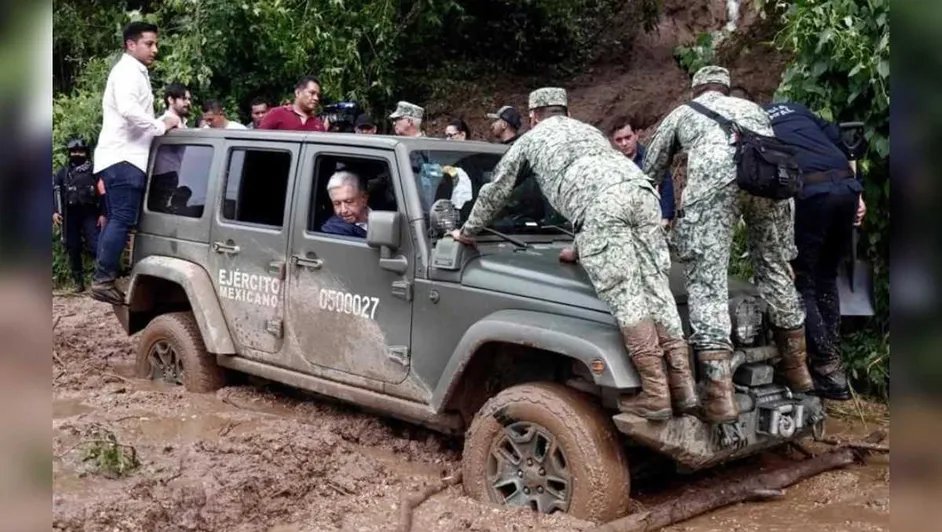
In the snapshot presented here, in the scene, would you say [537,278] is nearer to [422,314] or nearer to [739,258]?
[422,314]

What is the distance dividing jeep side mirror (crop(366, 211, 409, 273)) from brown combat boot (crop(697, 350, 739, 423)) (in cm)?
150

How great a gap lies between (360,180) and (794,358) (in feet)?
7.78

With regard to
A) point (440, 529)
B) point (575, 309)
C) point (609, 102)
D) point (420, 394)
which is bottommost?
point (440, 529)

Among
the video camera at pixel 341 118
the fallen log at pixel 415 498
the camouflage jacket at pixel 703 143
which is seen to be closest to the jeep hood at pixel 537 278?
the camouflage jacket at pixel 703 143

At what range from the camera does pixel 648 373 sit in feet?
12.2

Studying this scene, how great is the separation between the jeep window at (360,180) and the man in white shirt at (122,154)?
5.02ft

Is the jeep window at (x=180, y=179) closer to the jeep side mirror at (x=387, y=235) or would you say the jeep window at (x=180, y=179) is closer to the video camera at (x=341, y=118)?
the video camera at (x=341, y=118)

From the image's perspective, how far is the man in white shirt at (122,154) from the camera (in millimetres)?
5941

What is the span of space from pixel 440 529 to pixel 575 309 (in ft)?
3.59

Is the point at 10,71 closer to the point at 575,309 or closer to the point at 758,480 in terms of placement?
the point at 575,309

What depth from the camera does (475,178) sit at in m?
4.91

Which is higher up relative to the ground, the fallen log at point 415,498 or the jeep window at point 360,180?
the jeep window at point 360,180

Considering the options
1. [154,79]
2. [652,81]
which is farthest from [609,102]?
[154,79]

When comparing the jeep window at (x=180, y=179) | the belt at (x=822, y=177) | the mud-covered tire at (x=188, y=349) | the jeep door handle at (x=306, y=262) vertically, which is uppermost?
the belt at (x=822, y=177)
